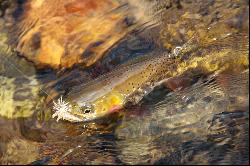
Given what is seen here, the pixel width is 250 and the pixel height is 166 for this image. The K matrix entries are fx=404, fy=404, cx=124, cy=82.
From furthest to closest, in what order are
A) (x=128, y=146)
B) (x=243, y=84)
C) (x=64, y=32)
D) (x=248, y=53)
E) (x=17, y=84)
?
(x=64, y=32) < (x=17, y=84) < (x=248, y=53) < (x=243, y=84) < (x=128, y=146)

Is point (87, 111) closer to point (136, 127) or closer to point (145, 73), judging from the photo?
point (136, 127)

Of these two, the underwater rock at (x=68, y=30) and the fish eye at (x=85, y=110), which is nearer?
the fish eye at (x=85, y=110)

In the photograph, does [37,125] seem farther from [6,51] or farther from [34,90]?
[6,51]

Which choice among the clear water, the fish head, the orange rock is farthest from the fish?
the orange rock

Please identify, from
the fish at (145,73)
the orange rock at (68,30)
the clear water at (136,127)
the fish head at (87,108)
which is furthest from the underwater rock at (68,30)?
the fish head at (87,108)

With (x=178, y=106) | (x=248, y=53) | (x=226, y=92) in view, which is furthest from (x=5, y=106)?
(x=248, y=53)

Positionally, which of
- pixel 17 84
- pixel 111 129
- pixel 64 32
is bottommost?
pixel 111 129

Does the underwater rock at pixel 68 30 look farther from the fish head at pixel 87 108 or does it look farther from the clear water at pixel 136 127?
the fish head at pixel 87 108
